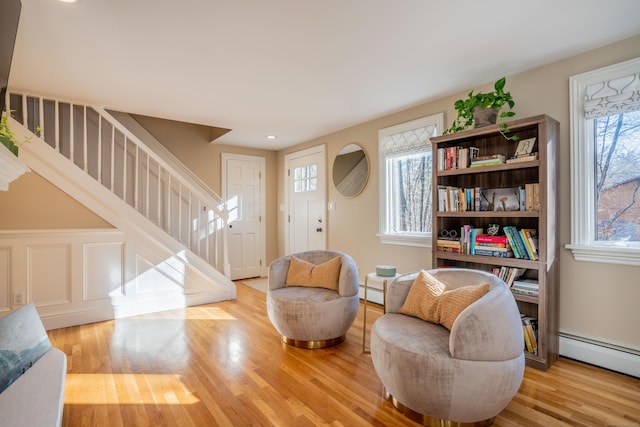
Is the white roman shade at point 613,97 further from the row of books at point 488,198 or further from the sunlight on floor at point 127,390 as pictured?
the sunlight on floor at point 127,390

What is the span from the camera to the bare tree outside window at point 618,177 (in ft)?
7.51

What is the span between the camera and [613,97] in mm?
2301

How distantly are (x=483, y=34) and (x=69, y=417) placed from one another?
335 centimetres

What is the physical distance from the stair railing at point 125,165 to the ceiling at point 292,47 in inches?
20.5

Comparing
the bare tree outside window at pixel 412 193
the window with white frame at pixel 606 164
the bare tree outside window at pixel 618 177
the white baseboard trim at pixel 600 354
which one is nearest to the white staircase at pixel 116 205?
the bare tree outside window at pixel 412 193

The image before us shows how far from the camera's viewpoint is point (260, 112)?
3.78 m

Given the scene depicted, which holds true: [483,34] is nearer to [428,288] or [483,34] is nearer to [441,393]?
[428,288]

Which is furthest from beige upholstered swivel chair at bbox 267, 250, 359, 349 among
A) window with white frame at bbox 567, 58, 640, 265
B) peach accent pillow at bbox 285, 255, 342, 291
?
window with white frame at bbox 567, 58, 640, 265

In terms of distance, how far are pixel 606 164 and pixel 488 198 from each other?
799 mm

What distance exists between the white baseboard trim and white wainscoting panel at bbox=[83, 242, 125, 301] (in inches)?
164

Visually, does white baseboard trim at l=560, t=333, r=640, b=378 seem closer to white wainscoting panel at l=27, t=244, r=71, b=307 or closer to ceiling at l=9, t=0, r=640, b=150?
ceiling at l=9, t=0, r=640, b=150

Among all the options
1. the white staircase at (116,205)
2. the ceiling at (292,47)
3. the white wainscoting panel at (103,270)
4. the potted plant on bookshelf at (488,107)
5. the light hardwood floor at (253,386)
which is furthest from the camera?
the white wainscoting panel at (103,270)

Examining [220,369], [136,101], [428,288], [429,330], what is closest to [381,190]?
[428,288]

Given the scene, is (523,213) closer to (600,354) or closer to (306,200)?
(600,354)
